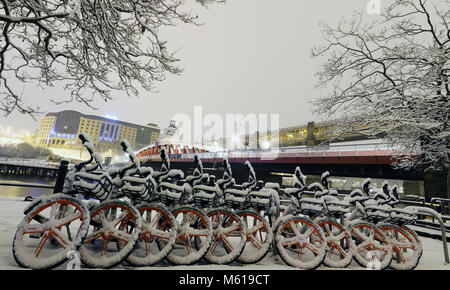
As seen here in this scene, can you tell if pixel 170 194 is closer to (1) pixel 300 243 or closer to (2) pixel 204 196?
(2) pixel 204 196

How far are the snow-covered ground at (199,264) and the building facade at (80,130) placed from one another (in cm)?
10109

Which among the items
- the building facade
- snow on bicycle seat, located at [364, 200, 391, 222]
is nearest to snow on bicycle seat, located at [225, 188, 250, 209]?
snow on bicycle seat, located at [364, 200, 391, 222]

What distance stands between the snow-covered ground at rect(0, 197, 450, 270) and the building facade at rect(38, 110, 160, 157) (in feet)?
332

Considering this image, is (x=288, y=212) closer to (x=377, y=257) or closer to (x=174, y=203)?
(x=377, y=257)

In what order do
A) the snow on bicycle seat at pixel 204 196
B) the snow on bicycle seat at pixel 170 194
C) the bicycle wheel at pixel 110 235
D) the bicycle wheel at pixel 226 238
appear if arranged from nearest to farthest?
the bicycle wheel at pixel 110 235, the bicycle wheel at pixel 226 238, the snow on bicycle seat at pixel 170 194, the snow on bicycle seat at pixel 204 196

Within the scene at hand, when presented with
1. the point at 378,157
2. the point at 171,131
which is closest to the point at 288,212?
the point at 378,157

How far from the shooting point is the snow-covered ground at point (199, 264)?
2.24 metres

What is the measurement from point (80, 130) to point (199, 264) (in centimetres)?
14411

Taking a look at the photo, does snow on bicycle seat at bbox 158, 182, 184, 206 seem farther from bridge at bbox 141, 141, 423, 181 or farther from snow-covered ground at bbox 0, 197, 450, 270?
bridge at bbox 141, 141, 423, 181

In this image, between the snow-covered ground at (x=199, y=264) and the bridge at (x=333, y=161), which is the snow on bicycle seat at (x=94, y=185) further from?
the bridge at (x=333, y=161)

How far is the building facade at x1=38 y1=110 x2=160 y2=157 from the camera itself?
102387 mm

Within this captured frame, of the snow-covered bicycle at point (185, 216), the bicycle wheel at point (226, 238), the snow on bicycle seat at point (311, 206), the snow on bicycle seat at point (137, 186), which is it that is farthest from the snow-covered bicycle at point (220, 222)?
the snow on bicycle seat at point (311, 206)

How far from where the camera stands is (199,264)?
2.48 m

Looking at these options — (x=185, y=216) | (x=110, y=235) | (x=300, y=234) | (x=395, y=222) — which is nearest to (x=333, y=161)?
(x=395, y=222)
